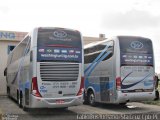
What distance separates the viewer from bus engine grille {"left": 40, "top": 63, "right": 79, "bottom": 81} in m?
13.3

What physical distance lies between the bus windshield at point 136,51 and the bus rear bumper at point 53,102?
122 inches

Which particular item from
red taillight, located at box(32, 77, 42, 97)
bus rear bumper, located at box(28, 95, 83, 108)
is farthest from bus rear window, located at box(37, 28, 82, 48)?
bus rear bumper, located at box(28, 95, 83, 108)

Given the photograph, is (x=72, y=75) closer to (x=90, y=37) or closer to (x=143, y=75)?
(x=143, y=75)

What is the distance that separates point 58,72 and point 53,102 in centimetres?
123

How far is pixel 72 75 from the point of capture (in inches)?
545

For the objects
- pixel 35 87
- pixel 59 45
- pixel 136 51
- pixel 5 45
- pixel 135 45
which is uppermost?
pixel 5 45

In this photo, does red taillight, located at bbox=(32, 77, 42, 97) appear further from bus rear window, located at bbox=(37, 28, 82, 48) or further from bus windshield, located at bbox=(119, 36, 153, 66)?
bus windshield, located at bbox=(119, 36, 153, 66)

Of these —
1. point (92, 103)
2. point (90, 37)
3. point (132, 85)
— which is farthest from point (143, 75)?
point (90, 37)

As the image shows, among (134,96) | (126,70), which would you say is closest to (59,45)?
(126,70)

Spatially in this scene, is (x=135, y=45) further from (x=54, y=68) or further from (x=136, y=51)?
(x=54, y=68)

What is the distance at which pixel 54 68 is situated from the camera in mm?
13492

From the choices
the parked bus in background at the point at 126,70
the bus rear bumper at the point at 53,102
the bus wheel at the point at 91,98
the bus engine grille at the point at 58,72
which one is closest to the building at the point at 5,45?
the bus wheel at the point at 91,98

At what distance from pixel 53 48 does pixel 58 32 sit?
0.76 m

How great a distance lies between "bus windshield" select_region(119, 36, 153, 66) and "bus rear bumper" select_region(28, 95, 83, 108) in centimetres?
310
